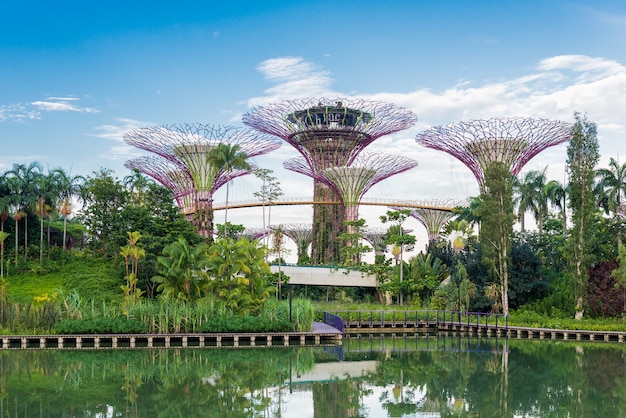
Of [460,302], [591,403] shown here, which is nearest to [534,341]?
[460,302]

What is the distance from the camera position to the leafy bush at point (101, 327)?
2523 cm

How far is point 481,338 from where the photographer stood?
29.2 meters

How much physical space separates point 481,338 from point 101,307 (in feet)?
52.3

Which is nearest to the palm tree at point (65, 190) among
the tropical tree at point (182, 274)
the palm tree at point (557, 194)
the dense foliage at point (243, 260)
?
the dense foliage at point (243, 260)

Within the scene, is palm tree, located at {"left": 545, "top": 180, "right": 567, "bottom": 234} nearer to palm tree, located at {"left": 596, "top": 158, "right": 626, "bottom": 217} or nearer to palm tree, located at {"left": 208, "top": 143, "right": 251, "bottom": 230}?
palm tree, located at {"left": 596, "top": 158, "right": 626, "bottom": 217}

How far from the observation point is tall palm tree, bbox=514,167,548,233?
45.6 m

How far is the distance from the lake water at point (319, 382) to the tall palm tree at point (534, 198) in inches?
856

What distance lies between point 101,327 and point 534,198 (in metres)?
31.5

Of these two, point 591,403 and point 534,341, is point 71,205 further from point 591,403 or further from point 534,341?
point 591,403

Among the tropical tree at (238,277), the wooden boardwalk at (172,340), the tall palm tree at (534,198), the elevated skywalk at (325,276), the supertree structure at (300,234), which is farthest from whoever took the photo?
the supertree structure at (300,234)

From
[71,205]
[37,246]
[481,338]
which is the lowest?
[481,338]

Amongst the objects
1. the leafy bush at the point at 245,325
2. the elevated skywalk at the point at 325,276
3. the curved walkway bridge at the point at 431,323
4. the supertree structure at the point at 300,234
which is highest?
the supertree structure at the point at 300,234

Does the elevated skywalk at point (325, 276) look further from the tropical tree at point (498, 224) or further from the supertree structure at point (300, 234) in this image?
the supertree structure at point (300, 234)

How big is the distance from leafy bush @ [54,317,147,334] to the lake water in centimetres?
186
